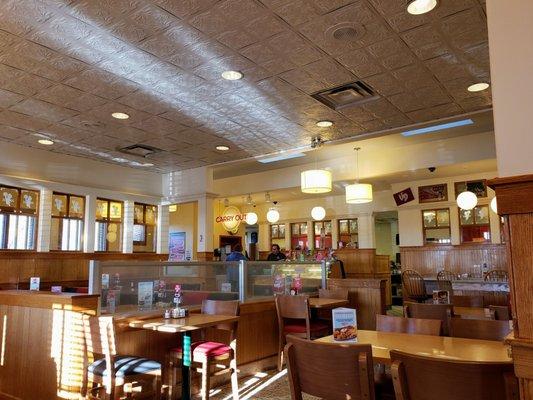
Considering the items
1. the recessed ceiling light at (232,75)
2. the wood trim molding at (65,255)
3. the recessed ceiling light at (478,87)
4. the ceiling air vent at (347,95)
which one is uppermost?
the ceiling air vent at (347,95)

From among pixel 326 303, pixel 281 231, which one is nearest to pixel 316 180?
pixel 326 303

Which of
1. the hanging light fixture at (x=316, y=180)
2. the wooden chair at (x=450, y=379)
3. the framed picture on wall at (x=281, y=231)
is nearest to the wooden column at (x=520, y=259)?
the wooden chair at (x=450, y=379)

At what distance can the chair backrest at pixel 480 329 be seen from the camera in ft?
9.19

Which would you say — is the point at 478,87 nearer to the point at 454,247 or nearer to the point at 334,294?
the point at 334,294

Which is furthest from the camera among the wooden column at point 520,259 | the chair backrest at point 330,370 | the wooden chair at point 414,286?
the wooden chair at point 414,286

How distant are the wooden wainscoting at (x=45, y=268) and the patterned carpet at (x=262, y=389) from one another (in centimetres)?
441

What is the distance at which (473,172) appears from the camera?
934 centimetres

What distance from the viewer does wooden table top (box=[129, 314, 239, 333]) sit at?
3.36 m

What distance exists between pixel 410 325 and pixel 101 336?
229 cm

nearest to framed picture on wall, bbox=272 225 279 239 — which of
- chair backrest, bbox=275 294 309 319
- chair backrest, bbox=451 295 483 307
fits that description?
chair backrest, bbox=275 294 309 319

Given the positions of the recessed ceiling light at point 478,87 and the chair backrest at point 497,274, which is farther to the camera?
the chair backrest at point 497,274

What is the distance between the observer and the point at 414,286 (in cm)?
891

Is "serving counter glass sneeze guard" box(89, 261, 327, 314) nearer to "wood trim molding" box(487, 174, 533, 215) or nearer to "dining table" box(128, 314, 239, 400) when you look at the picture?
"dining table" box(128, 314, 239, 400)

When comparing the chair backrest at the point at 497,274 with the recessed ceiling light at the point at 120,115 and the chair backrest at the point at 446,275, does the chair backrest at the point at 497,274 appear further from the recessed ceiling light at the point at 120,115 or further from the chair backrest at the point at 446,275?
the recessed ceiling light at the point at 120,115
